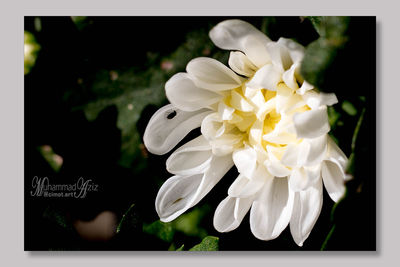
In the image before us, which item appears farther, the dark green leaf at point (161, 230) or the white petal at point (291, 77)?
the dark green leaf at point (161, 230)

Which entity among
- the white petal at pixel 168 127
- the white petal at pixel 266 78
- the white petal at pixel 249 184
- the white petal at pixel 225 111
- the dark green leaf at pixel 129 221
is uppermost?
the white petal at pixel 266 78

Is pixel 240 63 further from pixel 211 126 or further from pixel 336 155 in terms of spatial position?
pixel 336 155

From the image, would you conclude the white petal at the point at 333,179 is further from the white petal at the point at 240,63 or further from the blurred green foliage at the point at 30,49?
the blurred green foliage at the point at 30,49

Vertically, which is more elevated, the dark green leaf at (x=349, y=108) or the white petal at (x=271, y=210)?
the dark green leaf at (x=349, y=108)

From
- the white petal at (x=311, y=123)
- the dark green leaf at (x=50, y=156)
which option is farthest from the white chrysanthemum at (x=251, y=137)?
the dark green leaf at (x=50, y=156)

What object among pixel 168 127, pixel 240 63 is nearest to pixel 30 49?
pixel 168 127

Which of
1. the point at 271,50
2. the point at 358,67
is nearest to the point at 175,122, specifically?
the point at 271,50

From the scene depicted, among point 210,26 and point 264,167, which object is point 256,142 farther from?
point 210,26
